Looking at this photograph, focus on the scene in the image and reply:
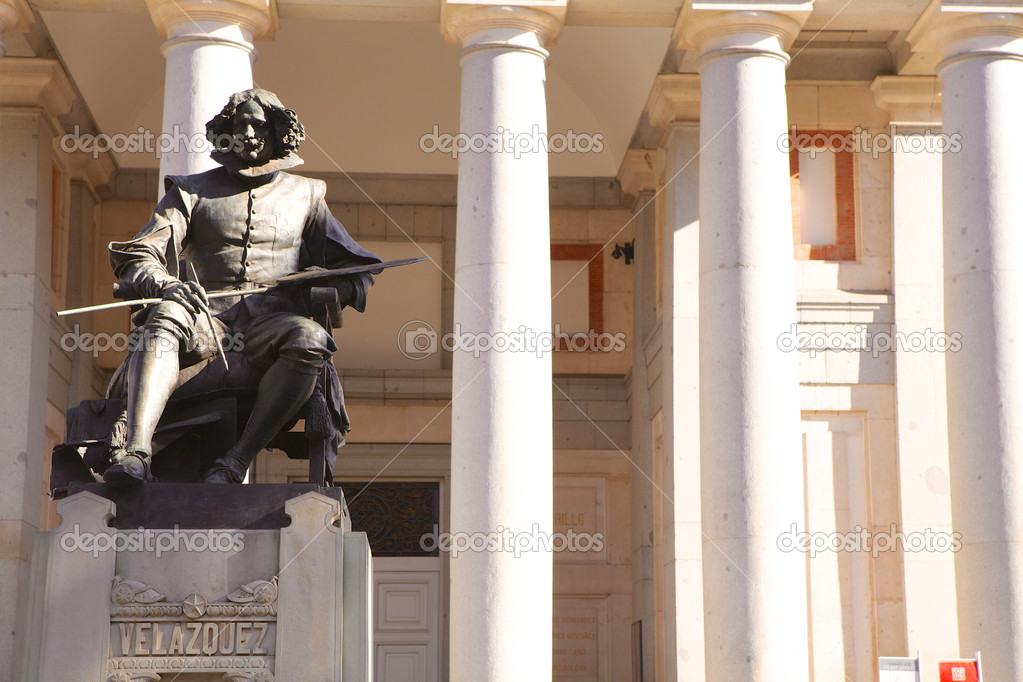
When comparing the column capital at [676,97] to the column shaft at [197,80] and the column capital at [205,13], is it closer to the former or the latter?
the column capital at [205,13]

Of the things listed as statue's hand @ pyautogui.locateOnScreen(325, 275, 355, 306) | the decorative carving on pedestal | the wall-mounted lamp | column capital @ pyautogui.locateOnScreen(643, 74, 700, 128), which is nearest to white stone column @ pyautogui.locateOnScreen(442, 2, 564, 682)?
column capital @ pyautogui.locateOnScreen(643, 74, 700, 128)

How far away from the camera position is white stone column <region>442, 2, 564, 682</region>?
15.0 m

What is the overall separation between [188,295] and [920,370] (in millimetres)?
13829

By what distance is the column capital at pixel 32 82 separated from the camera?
20.3m

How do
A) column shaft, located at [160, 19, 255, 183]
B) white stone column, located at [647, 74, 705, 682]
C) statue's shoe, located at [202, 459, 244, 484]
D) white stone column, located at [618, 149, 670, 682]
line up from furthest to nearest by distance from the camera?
1. white stone column, located at [618, 149, 670, 682]
2. white stone column, located at [647, 74, 705, 682]
3. column shaft, located at [160, 19, 255, 183]
4. statue's shoe, located at [202, 459, 244, 484]

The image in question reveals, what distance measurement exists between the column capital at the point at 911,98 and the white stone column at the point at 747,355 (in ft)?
13.7

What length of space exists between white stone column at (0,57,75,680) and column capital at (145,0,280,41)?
4.63 metres

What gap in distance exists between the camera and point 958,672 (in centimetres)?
1335

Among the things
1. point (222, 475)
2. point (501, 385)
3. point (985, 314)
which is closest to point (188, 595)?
point (222, 475)

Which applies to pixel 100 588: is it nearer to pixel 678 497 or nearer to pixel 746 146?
pixel 746 146

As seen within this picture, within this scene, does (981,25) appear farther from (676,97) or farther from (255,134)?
(255,134)

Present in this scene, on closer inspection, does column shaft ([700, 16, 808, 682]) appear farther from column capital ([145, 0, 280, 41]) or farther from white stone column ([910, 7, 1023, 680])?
column capital ([145, 0, 280, 41])

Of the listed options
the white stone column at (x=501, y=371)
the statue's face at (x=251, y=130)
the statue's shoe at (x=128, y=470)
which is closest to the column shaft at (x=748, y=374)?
the white stone column at (x=501, y=371)

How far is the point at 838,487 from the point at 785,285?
206 inches
